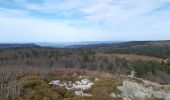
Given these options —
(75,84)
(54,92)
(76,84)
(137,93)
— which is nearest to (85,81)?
(76,84)

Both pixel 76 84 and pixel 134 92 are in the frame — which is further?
pixel 76 84

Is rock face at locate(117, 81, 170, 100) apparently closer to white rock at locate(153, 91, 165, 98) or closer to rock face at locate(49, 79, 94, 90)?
white rock at locate(153, 91, 165, 98)

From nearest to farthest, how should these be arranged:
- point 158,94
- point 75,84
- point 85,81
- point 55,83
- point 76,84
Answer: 1. point 158,94
2. point 55,83
3. point 75,84
4. point 76,84
5. point 85,81

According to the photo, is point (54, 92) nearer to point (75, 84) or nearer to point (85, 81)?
point (75, 84)

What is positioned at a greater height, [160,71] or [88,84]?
[88,84]

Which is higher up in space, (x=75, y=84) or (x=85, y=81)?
(x=85, y=81)

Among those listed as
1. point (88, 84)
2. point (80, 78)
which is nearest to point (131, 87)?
point (88, 84)

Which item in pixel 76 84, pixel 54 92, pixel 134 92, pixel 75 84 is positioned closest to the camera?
pixel 54 92

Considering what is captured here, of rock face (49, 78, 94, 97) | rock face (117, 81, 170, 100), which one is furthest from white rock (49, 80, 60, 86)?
rock face (117, 81, 170, 100)

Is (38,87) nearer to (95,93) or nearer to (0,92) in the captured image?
(0,92)

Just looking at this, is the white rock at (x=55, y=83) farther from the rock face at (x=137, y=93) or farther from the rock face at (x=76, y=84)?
the rock face at (x=137, y=93)

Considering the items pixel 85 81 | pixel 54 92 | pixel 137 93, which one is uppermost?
pixel 54 92
